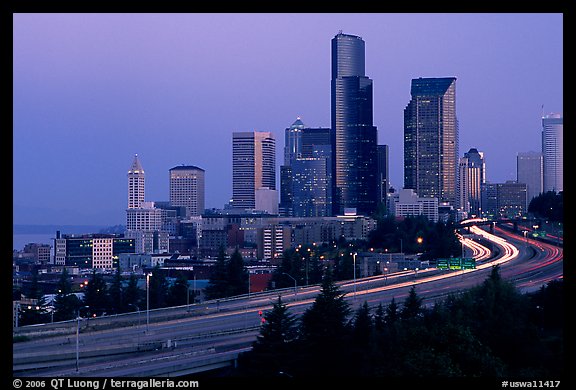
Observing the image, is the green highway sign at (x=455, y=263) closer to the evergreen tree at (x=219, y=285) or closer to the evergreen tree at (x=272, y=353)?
the evergreen tree at (x=219, y=285)

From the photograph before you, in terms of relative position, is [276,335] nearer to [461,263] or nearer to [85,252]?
[461,263]

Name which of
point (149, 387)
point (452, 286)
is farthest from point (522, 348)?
point (452, 286)

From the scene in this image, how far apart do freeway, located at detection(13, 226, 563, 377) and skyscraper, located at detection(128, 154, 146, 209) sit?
110ft

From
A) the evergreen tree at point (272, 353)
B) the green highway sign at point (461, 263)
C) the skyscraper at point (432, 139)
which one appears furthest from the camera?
the skyscraper at point (432, 139)

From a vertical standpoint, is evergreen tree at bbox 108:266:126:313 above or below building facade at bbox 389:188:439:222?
below

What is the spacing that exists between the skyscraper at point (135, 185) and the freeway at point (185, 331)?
33.6 meters

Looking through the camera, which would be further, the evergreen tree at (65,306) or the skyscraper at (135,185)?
the skyscraper at (135,185)

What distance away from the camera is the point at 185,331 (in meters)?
14.9

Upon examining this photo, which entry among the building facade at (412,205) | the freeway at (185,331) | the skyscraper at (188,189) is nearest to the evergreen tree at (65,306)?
the freeway at (185,331)

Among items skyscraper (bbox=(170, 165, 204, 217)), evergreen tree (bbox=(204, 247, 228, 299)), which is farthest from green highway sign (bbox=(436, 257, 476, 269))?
skyscraper (bbox=(170, 165, 204, 217))

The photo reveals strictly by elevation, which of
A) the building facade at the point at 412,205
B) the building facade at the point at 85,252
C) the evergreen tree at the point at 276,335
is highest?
the building facade at the point at 412,205

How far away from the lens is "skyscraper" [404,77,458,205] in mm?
84562

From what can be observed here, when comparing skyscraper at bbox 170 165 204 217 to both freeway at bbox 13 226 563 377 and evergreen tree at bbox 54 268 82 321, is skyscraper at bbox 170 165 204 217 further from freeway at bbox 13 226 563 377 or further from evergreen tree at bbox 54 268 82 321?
evergreen tree at bbox 54 268 82 321

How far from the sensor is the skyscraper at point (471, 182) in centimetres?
8650
